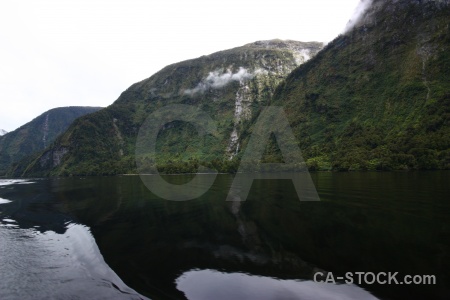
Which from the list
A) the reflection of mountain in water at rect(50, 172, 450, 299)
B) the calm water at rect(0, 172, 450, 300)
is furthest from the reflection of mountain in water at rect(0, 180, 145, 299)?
the reflection of mountain in water at rect(50, 172, 450, 299)

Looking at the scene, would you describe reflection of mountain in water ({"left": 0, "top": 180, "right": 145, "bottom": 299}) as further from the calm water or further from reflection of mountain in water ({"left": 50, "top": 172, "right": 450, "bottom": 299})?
reflection of mountain in water ({"left": 50, "top": 172, "right": 450, "bottom": 299})

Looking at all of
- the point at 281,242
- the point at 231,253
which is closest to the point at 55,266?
the point at 231,253

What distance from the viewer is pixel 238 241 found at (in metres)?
25.1

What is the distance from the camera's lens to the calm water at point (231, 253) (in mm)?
15922

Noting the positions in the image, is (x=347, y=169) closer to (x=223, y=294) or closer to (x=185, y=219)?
(x=185, y=219)

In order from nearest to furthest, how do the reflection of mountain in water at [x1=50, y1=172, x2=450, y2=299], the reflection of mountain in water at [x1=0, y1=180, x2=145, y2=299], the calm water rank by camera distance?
the calm water < the reflection of mountain in water at [x1=0, y1=180, x2=145, y2=299] < the reflection of mountain in water at [x1=50, y1=172, x2=450, y2=299]

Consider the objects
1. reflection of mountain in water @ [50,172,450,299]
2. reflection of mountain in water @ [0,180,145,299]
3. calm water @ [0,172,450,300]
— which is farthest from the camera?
reflection of mountain in water @ [50,172,450,299]

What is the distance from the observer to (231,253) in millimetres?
22172

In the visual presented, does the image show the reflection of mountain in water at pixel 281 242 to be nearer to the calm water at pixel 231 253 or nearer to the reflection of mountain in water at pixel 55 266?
the calm water at pixel 231 253

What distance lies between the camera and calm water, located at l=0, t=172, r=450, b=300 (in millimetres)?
15922

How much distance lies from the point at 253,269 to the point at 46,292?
1224 centimetres

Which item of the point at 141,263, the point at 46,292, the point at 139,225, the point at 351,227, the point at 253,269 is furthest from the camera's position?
the point at 139,225

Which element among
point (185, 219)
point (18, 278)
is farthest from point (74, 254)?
point (185, 219)

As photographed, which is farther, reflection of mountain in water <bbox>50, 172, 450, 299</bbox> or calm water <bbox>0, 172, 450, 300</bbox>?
reflection of mountain in water <bbox>50, 172, 450, 299</bbox>
